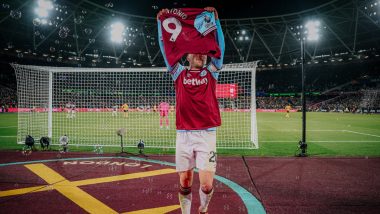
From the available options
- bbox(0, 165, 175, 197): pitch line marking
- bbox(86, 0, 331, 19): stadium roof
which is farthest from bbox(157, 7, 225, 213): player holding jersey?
bbox(86, 0, 331, 19): stadium roof

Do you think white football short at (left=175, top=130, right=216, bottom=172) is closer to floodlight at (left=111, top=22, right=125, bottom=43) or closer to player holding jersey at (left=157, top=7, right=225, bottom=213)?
player holding jersey at (left=157, top=7, right=225, bottom=213)

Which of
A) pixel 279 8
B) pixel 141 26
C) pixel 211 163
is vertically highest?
pixel 141 26

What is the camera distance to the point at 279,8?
30469mm

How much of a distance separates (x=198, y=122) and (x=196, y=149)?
31cm

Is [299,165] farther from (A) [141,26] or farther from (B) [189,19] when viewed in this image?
(A) [141,26]

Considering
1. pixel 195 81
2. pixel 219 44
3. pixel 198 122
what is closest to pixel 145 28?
pixel 219 44

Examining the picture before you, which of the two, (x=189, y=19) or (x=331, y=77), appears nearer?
(x=189, y=19)

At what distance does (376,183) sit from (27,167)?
305 inches

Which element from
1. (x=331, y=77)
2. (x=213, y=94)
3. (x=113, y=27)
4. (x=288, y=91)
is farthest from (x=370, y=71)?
(x=213, y=94)

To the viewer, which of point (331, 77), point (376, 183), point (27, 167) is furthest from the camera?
point (331, 77)

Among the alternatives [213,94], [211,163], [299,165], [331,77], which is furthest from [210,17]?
[331,77]

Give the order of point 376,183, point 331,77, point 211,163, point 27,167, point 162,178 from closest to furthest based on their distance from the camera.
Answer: point 211,163, point 376,183, point 162,178, point 27,167, point 331,77

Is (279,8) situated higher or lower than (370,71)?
higher

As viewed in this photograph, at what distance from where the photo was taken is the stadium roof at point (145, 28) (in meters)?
32.5
